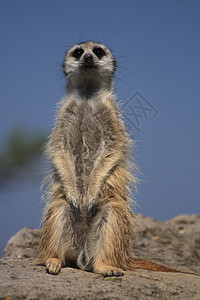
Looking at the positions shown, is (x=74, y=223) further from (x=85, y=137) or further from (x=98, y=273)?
(x=85, y=137)

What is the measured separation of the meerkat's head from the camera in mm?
5551

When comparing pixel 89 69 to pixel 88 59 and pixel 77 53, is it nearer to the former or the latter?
pixel 88 59

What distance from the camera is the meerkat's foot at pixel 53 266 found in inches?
165

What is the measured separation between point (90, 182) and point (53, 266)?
3.68 ft

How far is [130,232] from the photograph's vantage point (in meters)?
4.85

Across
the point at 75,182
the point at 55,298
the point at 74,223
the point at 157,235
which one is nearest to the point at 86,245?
the point at 74,223

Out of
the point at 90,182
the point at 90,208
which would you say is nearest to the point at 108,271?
the point at 90,208

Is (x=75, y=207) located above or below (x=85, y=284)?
above

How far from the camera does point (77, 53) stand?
5.88 metres

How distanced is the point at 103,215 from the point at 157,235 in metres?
3.57

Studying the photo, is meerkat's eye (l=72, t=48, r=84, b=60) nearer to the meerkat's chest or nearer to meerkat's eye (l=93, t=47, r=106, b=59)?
meerkat's eye (l=93, t=47, r=106, b=59)

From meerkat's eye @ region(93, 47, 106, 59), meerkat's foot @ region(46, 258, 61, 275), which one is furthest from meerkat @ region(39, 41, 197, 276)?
meerkat's eye @ region(93, 47, 106, 59)

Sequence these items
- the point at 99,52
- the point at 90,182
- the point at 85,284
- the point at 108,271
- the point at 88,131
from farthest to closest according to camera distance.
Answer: the point at 99,52 → the point at 88,131 → the point at 90,182 → the point at 108,271 → the point at 85,284

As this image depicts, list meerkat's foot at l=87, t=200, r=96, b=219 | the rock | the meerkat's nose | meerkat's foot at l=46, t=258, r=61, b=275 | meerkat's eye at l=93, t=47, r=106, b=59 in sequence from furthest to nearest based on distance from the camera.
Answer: meerkat's eye at l=93, t=47, r=106, b=59, the meerkat's nose, meerkat's foot at l=87, t=200, r=96, b=219, meerkat's foot at l=46, t=258, r=61, b=275, the rock
